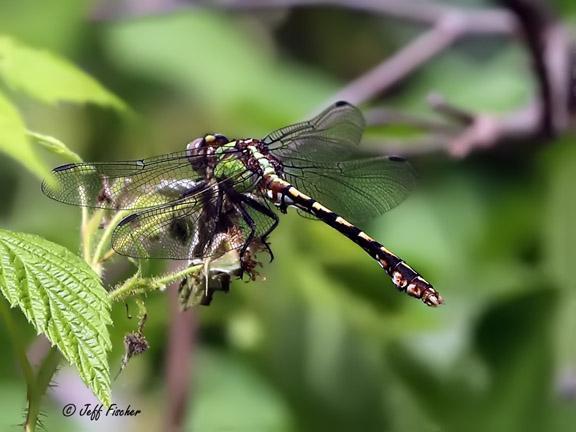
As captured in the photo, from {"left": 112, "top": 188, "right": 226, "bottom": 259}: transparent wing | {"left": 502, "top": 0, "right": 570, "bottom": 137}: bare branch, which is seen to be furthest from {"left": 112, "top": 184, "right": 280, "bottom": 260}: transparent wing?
{"left": 502, "top": 0, "right": 570, "bottom": 137}: bare branch

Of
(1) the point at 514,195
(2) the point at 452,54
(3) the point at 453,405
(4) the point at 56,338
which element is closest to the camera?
(4) the point at 56,338

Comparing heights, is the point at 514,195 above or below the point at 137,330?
above

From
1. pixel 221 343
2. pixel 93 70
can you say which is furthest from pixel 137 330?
pixel 93 70

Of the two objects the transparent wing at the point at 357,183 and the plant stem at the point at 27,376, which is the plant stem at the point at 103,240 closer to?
the plant stem at the point at 27,376

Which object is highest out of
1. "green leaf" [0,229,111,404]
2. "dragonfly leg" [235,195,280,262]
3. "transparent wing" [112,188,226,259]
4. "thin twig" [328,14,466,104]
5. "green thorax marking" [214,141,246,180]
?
"thin twig" [328,14,466,104]

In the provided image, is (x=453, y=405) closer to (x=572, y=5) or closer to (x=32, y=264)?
(x=32, y=264)

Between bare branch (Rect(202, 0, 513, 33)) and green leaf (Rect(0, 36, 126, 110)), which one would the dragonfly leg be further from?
bare branch (Rect(202, 0, 513, 33))

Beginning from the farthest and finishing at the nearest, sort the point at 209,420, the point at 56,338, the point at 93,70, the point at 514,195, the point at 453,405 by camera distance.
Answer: the point at 514,195, the point at 93,70, the point at 453,405, the point at 209,420, the point at 56,338

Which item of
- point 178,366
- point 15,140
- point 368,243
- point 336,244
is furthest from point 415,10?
point 15,140

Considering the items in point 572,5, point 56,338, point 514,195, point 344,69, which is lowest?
point 56,338
